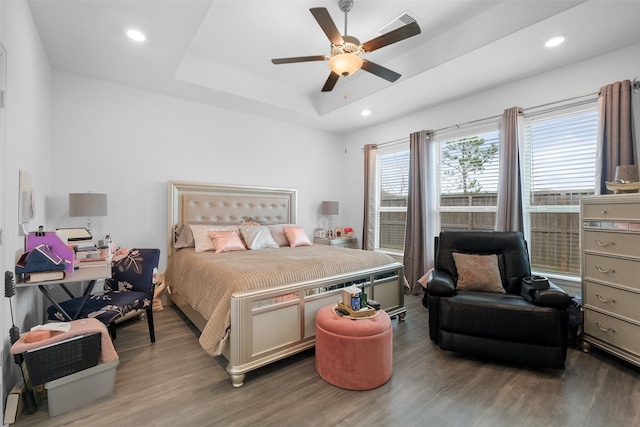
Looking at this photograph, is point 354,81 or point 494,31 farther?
point 354,81

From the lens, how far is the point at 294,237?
3914 millimetres

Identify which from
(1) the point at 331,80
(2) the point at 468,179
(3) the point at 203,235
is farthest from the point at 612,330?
(3) the point at 203,235

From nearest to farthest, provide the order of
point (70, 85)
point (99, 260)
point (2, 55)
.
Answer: point (2, 55), point (99, 260), point (70, 85)

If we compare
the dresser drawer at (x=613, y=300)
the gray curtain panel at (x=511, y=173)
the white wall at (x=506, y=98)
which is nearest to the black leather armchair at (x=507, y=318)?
the dresser drawer at (x=613, y=300)

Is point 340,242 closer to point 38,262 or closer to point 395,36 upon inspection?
point 395,36

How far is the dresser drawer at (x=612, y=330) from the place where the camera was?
2102mm

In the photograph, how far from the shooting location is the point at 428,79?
10.6ft

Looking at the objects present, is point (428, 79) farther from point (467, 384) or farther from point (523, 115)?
point (467, 384)

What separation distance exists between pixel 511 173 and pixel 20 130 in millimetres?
4471

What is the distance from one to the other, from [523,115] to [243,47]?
3.28m

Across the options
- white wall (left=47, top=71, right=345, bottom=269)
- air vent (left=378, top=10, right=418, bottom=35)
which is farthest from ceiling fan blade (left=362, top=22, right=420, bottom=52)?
white wall (left=47, top=71, right=345, bottom=269)

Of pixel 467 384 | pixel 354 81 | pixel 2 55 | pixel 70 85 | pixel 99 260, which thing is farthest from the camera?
pixel 354 81

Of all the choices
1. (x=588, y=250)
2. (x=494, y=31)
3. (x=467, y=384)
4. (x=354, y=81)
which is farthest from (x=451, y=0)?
(x=467, y=384)

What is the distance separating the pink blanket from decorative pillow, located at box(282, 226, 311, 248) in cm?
227
